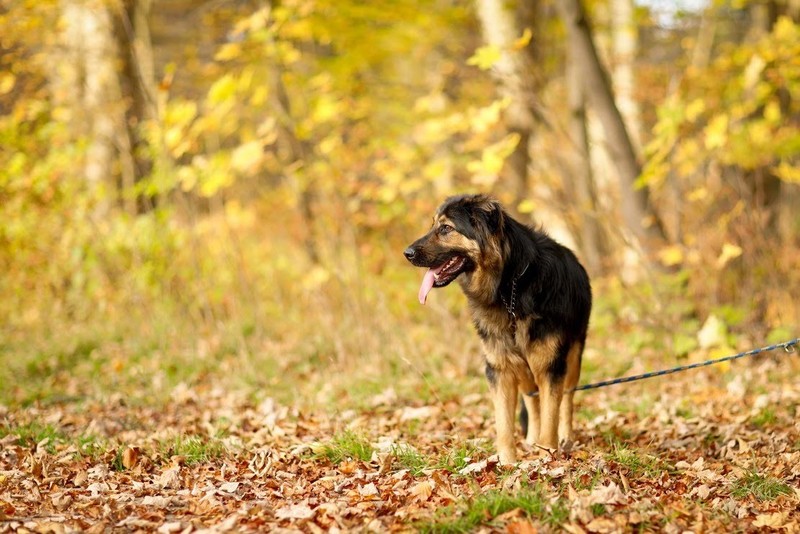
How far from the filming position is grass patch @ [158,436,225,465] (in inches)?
206

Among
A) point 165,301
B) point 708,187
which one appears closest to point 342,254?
point 165,301

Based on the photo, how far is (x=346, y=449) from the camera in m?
5.12

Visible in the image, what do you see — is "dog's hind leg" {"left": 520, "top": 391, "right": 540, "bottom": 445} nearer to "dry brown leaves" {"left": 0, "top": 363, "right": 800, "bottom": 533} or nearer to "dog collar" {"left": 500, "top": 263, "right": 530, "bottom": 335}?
"dry brown leaves" {"left": 0, "top": 363, "right": 800, "bottom": 533}

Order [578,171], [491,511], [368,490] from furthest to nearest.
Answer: [578,171], [368,490], [491,511]

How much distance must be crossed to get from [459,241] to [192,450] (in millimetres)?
2328

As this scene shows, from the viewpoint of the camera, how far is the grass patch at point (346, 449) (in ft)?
16.6

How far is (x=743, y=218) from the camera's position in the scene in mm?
8953

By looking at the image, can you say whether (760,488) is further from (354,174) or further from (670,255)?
(354,174)

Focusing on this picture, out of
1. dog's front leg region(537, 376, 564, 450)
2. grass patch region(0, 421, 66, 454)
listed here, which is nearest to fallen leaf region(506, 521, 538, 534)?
dog's front leg region(537, 376, 564, 450)

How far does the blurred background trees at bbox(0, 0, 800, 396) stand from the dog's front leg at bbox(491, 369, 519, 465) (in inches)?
113

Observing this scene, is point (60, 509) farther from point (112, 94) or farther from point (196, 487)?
point (112, 94)

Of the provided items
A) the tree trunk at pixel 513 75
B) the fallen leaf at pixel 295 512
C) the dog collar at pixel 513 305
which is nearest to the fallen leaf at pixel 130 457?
the fallen leaf at pixel 295 512

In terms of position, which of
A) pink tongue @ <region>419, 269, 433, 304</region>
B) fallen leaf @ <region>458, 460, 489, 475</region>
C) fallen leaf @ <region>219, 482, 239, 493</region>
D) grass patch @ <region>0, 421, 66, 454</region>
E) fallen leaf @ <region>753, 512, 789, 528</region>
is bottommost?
fallen leaf @ <region>753, 512, 789, 528</region>

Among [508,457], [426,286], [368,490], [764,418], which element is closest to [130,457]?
[368,490]
